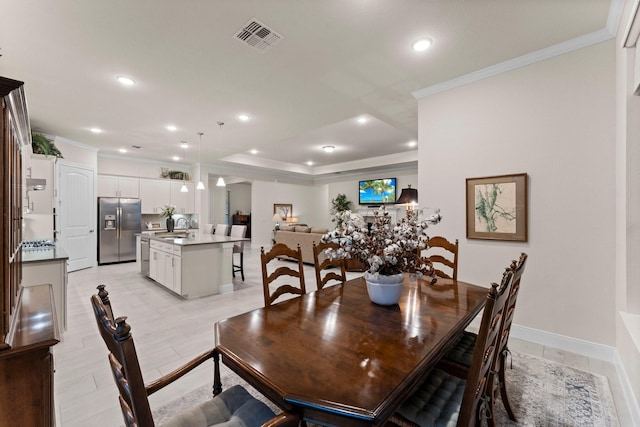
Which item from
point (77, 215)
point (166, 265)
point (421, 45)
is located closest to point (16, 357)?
point (421, 45)

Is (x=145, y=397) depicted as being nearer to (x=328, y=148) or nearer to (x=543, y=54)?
(x=543, y=54)

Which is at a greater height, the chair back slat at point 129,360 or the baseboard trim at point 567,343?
the chair back slat at point 129,360

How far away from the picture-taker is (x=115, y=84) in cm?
329

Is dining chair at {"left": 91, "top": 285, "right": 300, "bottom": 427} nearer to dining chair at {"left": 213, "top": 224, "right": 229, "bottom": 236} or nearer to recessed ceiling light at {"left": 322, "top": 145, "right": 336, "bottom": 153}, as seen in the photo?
dining chair at {"left": 213, "top": 224, "right": 229, "bottom": 236}

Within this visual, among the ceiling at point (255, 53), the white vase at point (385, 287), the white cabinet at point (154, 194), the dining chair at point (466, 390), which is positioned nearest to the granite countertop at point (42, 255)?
the ceiling at point (255, 53)

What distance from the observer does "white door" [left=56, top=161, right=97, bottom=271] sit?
18.2 feet

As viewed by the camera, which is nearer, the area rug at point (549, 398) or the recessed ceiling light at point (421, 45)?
the area rug at point (549, 398)

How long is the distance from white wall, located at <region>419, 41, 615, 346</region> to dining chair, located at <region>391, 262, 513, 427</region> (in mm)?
1791

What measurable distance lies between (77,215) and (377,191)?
7.84 metres

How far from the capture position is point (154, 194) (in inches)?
296

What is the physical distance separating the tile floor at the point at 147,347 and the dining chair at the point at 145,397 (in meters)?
1.05

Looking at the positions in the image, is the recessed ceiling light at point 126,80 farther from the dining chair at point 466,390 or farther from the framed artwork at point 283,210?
the framed artwork at point 283,210

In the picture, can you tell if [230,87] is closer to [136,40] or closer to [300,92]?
[300,92]

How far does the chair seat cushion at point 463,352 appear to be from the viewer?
5.20 feet
